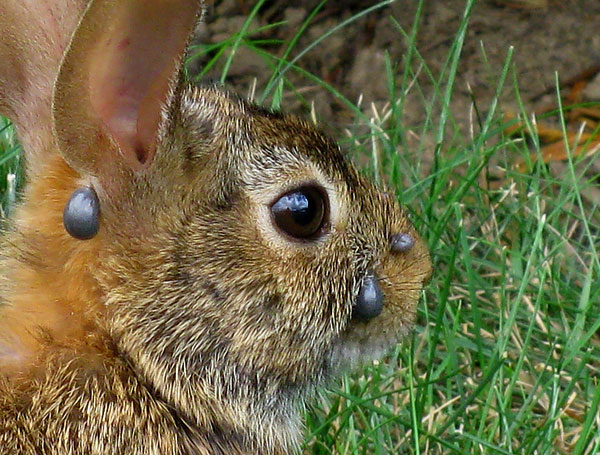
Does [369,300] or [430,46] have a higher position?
[369,300]

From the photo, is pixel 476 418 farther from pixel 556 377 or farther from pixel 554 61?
pixel 554 61

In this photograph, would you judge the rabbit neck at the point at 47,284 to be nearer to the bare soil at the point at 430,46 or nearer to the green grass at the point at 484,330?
the green grass at the point at 484,330

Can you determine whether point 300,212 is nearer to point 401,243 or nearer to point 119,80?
point 401,243

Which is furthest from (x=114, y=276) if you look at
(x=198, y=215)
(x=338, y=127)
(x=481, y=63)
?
(x=481, y=63)

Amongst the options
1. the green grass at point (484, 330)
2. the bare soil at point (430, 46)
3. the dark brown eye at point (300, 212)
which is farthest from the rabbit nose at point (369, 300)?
the bare soil at point (430, 46)

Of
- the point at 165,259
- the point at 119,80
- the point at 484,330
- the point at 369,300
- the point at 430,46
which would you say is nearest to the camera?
the point at 119,80

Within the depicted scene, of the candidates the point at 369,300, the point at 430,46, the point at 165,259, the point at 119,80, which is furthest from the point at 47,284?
the point at 430,46

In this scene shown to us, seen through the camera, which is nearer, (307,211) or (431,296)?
(307,211)

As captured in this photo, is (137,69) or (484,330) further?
(484,330)

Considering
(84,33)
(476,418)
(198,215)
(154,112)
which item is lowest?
(476,418)
